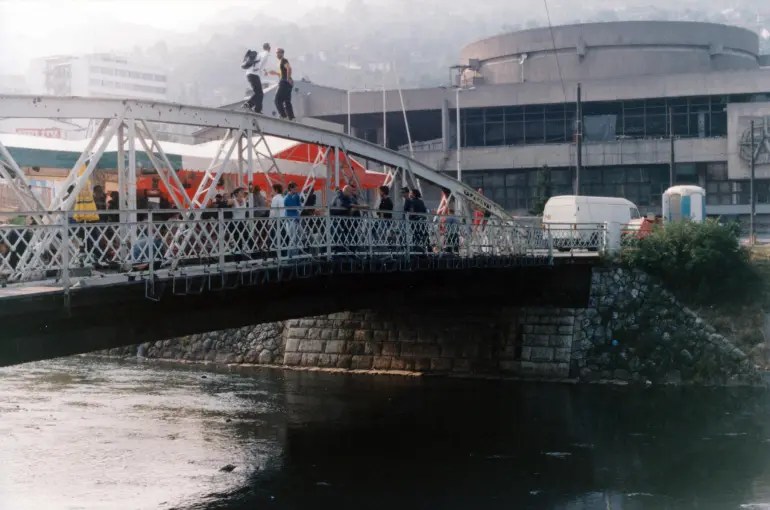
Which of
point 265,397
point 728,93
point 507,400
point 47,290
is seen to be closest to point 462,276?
point 507,400

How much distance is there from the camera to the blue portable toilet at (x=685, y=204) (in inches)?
1875

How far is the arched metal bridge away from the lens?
1622cm

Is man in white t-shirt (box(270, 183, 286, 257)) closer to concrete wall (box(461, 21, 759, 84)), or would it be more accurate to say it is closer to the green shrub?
the green shrub

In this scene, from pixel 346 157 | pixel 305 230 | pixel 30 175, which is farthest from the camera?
pixel 346 157

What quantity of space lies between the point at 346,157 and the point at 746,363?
46.8ft

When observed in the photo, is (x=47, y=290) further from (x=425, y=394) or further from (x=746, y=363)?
(x=746, y=363)

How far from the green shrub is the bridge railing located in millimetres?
4307

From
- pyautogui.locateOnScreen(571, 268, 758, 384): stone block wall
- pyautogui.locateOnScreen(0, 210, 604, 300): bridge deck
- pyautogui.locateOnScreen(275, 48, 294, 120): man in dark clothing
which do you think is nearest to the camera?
pyautogui.locateOnScreen(0, 210, 604, 300): bridge deck

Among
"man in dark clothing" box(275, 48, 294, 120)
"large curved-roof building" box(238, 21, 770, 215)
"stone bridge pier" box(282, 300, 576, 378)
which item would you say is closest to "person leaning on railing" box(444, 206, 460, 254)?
"man in dark clothing" box(275, 48, 294, 120)

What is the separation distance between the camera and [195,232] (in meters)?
18.3

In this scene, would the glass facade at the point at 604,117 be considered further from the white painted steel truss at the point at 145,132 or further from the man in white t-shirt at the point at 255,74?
the man in white t-shirt at the point at 255,74

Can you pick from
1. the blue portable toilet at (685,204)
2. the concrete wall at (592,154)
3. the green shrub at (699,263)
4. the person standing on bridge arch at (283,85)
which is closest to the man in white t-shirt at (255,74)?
the person standing on bridge arch at (283,85)

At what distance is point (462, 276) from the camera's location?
28.2 metres

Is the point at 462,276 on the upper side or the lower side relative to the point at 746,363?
upper
